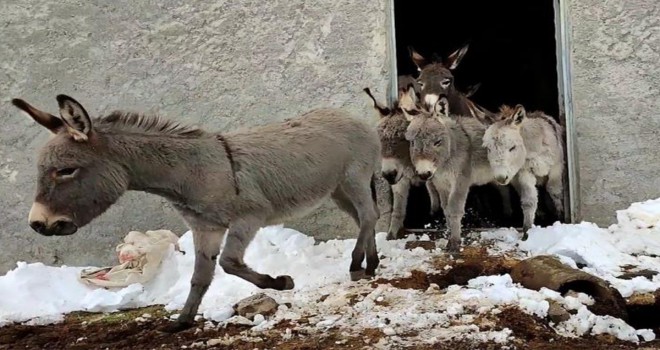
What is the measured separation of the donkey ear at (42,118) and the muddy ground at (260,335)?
1291 mm

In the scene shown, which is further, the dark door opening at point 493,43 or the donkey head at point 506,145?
the dark door opening at point 493,43

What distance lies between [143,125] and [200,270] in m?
0.93

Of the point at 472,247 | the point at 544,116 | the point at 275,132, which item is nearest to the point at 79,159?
the point at 275,132

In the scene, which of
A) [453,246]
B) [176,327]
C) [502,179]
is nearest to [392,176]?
[453,246]

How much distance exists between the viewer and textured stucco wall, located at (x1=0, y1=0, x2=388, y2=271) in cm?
636

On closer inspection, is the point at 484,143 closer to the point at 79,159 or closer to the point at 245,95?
the point at 245,95

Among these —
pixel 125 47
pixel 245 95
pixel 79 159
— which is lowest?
pixel 79 159

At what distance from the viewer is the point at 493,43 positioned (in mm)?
11562

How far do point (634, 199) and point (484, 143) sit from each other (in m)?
1.48

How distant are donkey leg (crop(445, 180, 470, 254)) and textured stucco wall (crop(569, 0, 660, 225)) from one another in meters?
1.22

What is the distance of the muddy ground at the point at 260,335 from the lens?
3.63 m

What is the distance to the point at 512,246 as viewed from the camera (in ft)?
19.0

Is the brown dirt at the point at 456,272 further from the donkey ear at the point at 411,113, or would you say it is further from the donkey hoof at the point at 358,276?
the donkey ear at the point at 411,113

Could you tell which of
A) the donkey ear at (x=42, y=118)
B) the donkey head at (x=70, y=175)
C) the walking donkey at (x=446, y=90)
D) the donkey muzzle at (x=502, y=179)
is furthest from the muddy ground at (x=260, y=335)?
the walking donkey at (x=446, y=90)
